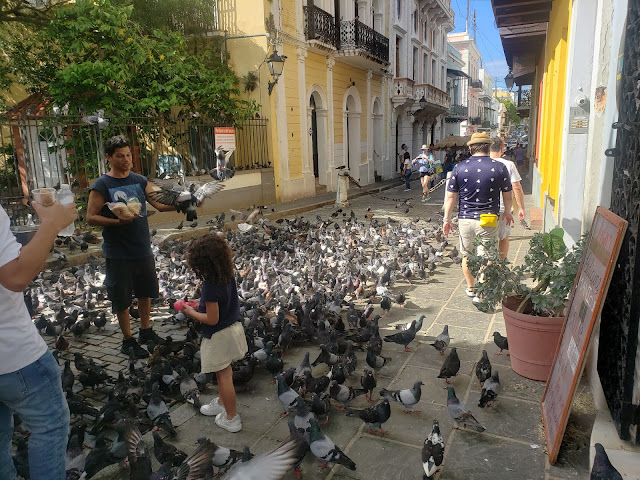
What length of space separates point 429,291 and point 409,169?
1473cm

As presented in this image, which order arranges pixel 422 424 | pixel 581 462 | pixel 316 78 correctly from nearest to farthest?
pixel 581 462 < pixel 422 424 < pixel 316 78

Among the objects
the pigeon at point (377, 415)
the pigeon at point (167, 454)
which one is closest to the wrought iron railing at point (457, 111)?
the pigeon at point (377, 415)

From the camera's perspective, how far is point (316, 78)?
1880 cm

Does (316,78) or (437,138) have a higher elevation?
(316,78)

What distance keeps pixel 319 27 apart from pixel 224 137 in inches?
298

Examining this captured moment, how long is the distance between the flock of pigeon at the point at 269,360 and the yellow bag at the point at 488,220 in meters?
1.37

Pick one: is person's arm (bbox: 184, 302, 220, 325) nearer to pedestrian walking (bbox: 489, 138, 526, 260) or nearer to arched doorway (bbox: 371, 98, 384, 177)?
pedestrian walking (bbox: 489, 138, 526, 260)

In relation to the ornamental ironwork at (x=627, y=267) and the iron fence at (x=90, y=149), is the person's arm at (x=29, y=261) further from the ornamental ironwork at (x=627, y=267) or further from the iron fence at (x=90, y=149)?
the iron fence at (x=90, y=149)

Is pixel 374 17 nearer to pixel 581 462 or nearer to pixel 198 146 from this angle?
pixel 198 146

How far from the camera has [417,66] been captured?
103ft

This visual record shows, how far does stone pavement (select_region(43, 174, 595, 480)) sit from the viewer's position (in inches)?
122

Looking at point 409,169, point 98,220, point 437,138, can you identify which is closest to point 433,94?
point 437,138

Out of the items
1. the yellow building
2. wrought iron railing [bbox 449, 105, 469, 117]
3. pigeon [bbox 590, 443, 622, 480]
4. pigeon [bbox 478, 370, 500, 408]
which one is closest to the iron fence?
the yellow building

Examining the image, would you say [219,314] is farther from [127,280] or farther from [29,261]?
[127,280]
